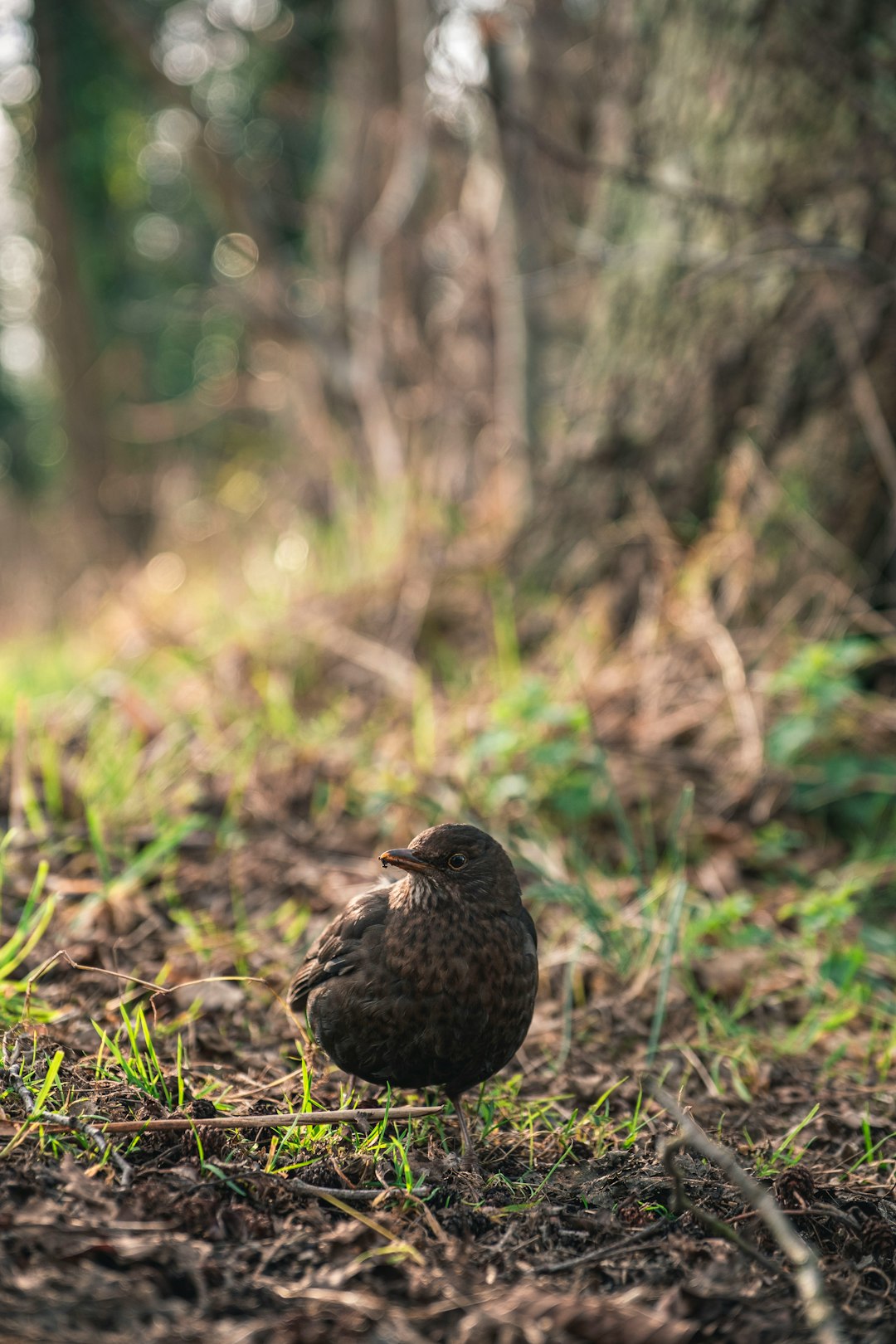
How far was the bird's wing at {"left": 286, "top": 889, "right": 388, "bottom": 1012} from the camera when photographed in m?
2.45

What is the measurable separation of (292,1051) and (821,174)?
13.0 feet

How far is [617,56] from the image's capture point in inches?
228

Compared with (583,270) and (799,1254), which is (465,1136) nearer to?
(799,1254)

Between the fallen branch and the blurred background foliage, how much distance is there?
1646 mm

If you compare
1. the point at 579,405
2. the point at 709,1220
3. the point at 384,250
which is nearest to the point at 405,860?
the point at 709,1220

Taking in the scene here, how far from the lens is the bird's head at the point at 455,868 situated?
7.91 ft

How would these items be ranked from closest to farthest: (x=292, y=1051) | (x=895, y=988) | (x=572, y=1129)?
(x=572, y=1129) < (x=292, y=1051) < (x=895, y=988)

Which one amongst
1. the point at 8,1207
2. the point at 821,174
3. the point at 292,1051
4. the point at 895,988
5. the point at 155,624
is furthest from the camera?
the point at 155,624

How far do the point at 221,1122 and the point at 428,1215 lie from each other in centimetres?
41

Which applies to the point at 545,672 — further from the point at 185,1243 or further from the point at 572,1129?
the point at 185,1243

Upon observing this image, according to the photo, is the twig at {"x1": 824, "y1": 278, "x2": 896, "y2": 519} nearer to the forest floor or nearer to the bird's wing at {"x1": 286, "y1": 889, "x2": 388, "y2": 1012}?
the forest floor

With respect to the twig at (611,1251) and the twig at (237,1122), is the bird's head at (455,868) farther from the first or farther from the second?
the twig at (611,1251)

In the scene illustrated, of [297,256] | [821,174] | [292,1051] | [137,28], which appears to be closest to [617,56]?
[821,174]

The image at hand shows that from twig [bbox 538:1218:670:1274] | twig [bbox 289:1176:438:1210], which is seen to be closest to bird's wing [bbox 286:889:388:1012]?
twig [bbox 289:1176:438:1210]
